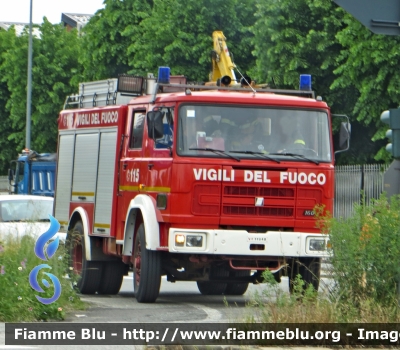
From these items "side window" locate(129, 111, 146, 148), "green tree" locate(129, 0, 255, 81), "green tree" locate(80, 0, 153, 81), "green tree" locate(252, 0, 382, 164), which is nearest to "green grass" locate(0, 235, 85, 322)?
"side window" locate(129, 111, 146, 148)

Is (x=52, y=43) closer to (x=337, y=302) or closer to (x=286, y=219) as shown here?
(x=286, y=219)

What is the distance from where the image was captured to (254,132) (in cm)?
1336

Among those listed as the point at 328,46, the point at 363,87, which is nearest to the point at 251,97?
the point at 363,87

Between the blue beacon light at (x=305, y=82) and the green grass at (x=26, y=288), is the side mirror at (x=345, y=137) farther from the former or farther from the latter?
the green grass at (x=26, y=288)

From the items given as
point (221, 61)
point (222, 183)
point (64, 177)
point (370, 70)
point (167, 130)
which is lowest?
point (222, 183)

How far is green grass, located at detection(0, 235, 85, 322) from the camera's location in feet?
37.9

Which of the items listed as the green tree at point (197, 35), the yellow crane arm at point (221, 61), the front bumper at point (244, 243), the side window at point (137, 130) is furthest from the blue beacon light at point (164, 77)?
the green tree at point (197, 35)

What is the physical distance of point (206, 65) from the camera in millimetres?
39062

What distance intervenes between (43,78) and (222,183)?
40888 millimetres

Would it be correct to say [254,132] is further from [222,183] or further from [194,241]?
[194,241]

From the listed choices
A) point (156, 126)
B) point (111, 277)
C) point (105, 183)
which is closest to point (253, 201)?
point (156, 126)

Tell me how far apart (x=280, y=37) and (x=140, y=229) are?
17375 mm

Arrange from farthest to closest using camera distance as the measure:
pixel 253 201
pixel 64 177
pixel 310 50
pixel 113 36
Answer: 1. pixel 113 36
2. pixel 310 50
3. pixel 64 177
4. pixel 253 201

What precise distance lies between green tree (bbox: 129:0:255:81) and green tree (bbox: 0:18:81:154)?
42.5ft
